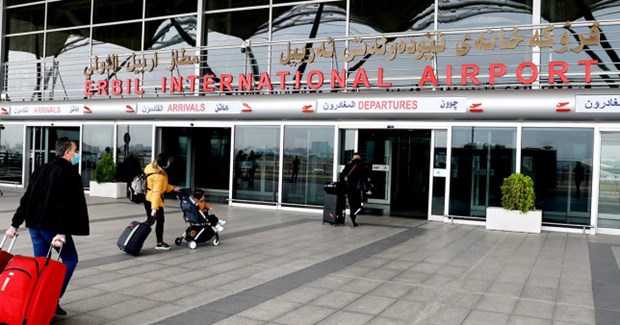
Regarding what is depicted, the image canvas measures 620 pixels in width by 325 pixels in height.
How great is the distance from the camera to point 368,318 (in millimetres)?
5160

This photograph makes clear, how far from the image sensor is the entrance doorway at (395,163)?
49.6 ft

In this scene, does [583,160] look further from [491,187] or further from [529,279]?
[529,279]

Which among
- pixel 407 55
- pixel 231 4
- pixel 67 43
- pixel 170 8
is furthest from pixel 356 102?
pixel 67 43

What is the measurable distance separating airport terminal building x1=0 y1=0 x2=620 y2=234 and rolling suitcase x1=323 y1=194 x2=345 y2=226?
2.41m

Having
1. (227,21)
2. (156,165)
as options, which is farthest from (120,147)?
(156,165)

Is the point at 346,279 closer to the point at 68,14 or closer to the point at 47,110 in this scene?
the point at 47,110

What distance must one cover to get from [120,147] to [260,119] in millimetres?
5956

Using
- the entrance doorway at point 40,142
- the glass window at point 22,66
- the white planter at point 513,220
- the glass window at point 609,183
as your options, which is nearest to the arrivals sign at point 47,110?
the entrance doorway at point 40,142

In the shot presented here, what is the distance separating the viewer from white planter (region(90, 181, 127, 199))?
55.7 ft

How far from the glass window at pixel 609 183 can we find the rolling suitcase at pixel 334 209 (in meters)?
5.61

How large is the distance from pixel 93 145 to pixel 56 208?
15100mm

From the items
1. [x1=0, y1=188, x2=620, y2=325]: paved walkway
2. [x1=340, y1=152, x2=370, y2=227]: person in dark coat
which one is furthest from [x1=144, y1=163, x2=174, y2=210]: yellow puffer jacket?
[x1=340, y1=152, x2=370, y2=227]: person in dark coat

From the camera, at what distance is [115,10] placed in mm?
20734

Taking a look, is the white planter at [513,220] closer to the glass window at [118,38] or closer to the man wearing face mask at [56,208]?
the man wearing face mask at [56,208]
